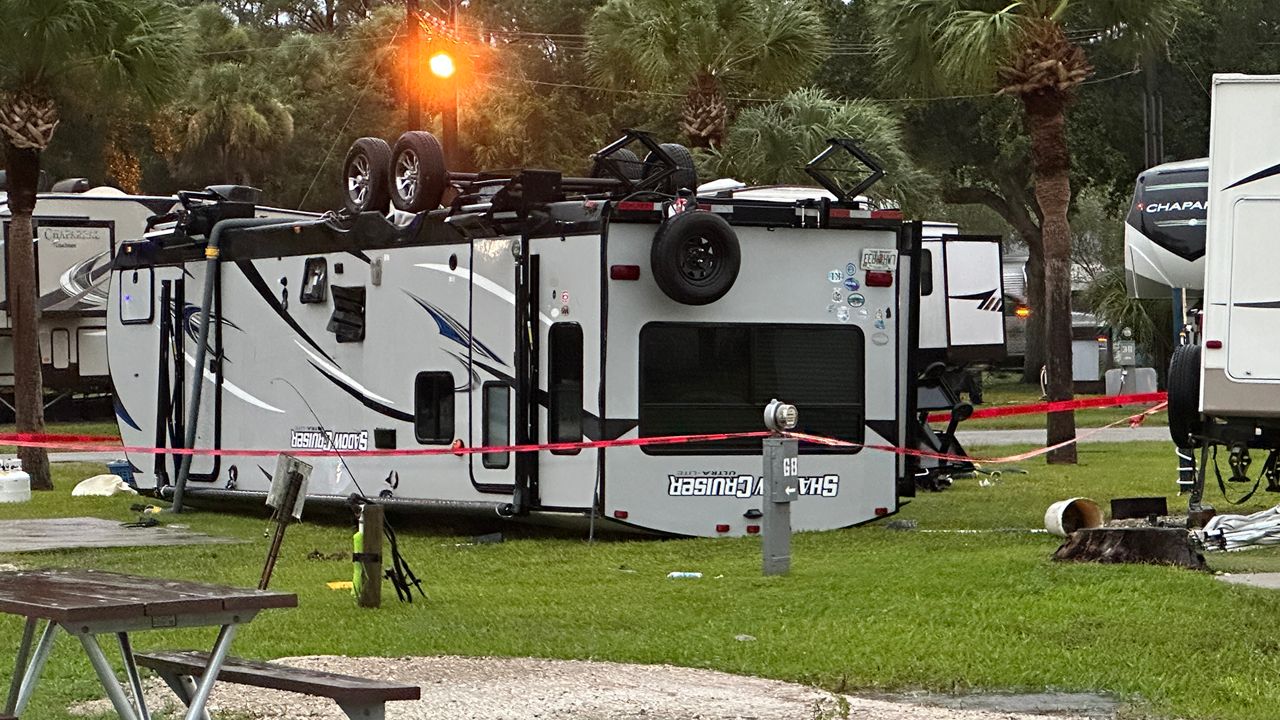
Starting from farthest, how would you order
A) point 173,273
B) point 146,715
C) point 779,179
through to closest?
point 779,179
point 173,273
point 146,715

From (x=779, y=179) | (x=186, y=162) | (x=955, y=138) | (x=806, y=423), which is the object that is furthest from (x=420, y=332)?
(x=186, y=162)

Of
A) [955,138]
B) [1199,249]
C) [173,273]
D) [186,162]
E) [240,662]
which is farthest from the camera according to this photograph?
[186,162]

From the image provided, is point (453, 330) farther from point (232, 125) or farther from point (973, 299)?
point (232, 125)

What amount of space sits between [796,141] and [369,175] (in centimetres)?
1098

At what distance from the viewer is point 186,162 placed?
47562 mm

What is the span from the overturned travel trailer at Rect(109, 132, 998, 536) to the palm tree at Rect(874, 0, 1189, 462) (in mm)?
6421

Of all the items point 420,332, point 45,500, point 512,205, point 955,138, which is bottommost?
point 45,500

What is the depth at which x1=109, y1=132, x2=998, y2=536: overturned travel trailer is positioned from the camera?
14.5 metres

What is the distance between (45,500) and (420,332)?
604 centimetres

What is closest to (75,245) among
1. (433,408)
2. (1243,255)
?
(433,408)

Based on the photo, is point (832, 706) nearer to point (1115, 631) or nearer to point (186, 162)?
point (1115, 631)

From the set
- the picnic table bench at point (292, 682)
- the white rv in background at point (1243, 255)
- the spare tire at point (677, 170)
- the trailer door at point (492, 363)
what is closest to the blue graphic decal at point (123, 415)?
the trailer door at point (492, 363)

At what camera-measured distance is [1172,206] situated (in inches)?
629

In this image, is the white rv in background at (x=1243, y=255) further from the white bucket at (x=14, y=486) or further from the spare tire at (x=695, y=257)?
the white bucket at (x=14, y=486)
